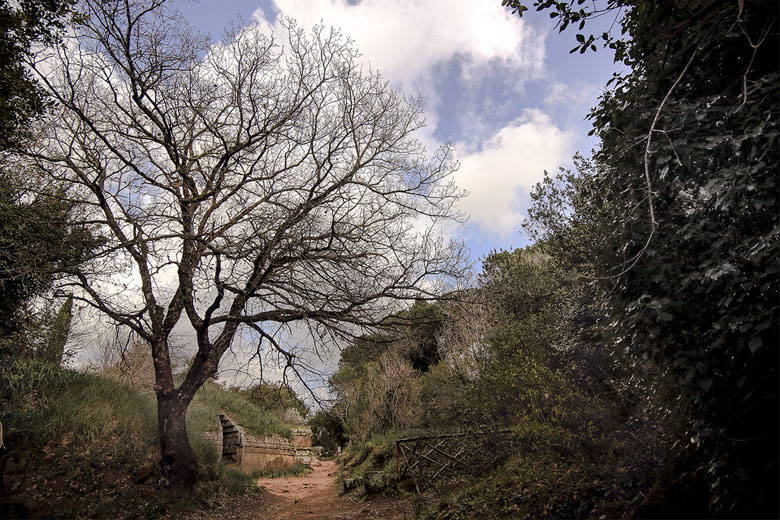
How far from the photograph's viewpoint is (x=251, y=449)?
15.3 m

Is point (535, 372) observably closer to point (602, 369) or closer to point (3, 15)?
point (602, 369)

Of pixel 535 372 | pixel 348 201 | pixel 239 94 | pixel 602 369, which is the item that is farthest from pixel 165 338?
pixel 602 369

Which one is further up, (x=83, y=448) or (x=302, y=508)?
(x=83, y=448)

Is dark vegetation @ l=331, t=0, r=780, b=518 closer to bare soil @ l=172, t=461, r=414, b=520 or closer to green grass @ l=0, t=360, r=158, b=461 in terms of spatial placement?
bare soil @ l=172, t=461, r=414, b=520

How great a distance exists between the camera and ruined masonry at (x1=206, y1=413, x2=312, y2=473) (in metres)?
14.5

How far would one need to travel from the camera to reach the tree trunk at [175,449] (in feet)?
25.7

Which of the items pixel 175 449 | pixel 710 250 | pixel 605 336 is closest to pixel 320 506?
pixel 175 449

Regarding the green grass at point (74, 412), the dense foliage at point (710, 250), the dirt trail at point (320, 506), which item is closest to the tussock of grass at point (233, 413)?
the dirt trail at point (320, 506)

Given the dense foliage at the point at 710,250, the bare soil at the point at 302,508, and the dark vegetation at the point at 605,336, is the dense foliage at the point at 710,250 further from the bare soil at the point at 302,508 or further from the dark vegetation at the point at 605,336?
the bare soil at the point at 302,508

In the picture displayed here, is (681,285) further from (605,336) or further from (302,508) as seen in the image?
(302,508)

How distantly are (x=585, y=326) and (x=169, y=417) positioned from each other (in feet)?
30.8

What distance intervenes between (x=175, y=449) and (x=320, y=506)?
4371 millimetres

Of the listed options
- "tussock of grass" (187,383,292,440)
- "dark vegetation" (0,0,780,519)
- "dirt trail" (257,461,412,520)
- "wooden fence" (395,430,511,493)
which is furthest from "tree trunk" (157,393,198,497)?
"tussock of grass" (187,383,292,440)

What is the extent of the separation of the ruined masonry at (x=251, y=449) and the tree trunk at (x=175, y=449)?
5.73 m
